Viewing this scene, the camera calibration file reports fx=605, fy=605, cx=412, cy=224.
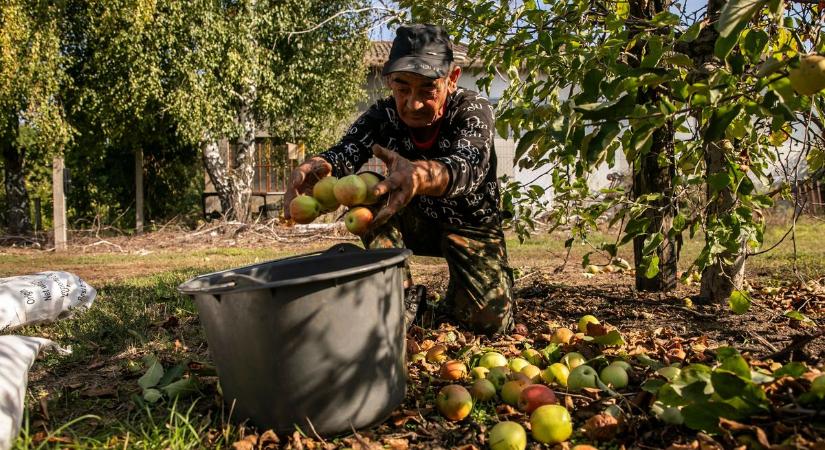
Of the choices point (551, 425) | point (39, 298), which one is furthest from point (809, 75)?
point (39, 298)

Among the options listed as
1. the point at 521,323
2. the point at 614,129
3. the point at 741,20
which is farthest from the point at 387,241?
the point at 741,20

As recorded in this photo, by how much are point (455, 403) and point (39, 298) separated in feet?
8.63

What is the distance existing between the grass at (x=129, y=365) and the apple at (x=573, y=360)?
118 cm

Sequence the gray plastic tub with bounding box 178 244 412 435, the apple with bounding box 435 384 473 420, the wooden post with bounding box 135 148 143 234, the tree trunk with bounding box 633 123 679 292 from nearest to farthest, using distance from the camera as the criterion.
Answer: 1. the gray plastic tub with bounding box 178 244 412 435
2. the apple with bounding box 435 384 473 420
3. the tree trunk with bounding box 633 123 679 292
4. the wooden post with bounding box 135 148 143 234

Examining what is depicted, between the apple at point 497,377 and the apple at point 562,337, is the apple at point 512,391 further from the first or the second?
the apple at point 562,337

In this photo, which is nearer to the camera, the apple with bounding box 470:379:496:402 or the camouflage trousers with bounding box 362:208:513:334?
the apple with bounding box 470:379:496:402

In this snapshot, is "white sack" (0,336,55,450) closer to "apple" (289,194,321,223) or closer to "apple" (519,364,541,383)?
"apple" (289,194,321,223)

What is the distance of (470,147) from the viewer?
2.47 metres

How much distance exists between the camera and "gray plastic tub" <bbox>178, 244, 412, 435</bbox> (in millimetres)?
1655

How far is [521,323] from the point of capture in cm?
318

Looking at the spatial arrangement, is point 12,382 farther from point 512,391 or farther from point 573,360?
point 573,360

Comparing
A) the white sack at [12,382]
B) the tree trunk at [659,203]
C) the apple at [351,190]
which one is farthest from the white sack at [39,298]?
the tree trunk at [659,203]

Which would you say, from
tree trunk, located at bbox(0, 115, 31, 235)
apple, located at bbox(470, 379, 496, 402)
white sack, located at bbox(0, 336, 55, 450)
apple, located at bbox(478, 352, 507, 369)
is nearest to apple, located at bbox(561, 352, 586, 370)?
apple, located at bbox(478, 352, 507, 369)

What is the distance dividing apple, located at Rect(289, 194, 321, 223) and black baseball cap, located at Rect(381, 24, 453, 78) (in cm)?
68
